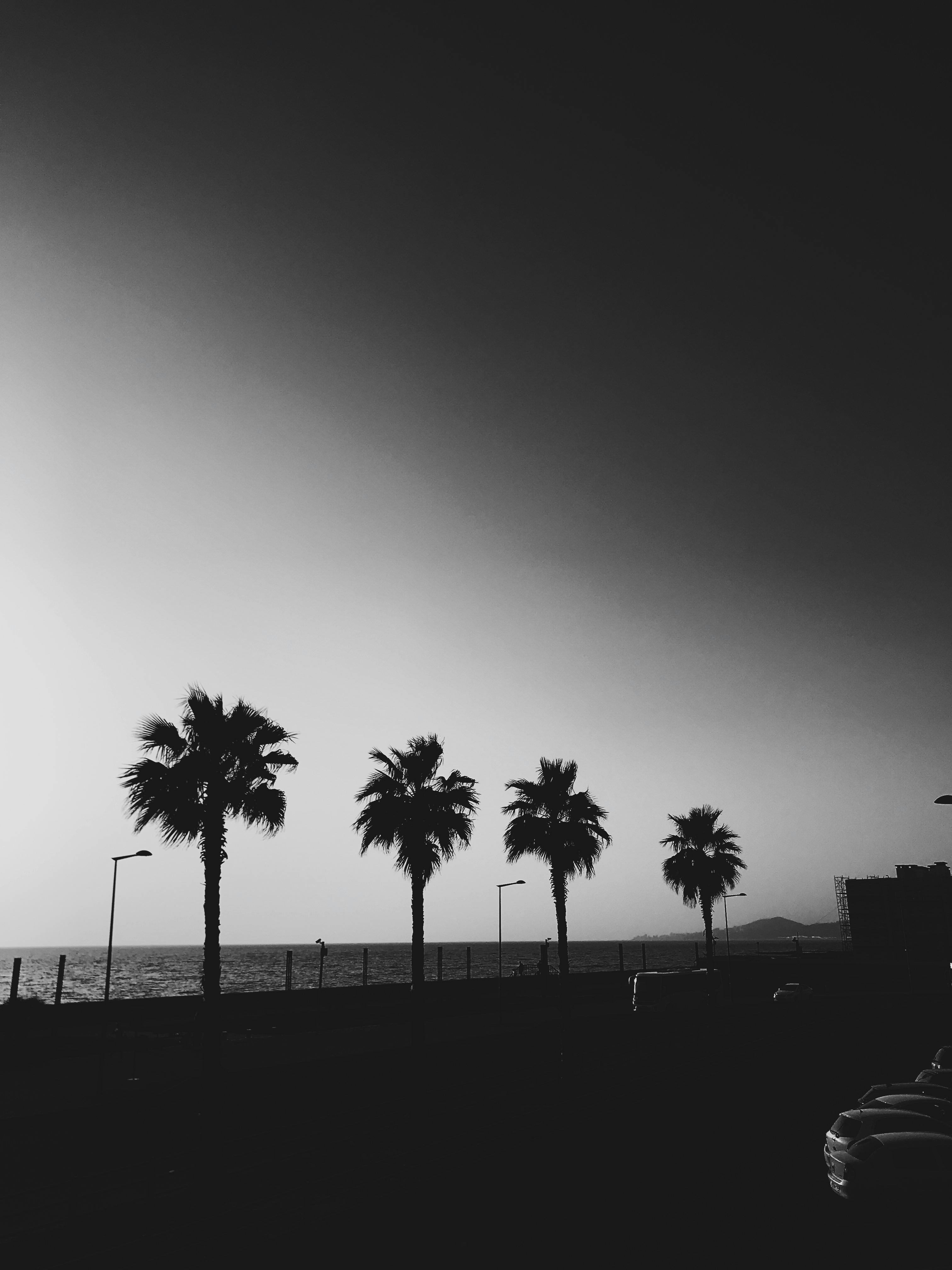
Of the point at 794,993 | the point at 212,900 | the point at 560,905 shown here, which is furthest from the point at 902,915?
the point at 212,900

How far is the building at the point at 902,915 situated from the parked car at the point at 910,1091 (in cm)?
9213

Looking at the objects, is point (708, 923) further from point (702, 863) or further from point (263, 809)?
point (263, 809)

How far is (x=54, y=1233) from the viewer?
14.2m

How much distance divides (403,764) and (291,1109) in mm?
15638

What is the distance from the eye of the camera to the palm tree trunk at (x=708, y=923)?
54125 millimetres

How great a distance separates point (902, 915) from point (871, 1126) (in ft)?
386

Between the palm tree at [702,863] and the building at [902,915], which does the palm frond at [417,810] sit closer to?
the palm tree at [702,863]

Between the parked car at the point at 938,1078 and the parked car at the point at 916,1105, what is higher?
the parked car at the point at 916,1105

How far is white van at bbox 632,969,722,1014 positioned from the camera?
167 ft

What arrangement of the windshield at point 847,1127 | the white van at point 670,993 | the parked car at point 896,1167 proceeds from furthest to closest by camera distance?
the white van at point 670,993, the windshield at point 847,1127, the parked car at point 896,1167

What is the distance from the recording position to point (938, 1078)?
2383 cm

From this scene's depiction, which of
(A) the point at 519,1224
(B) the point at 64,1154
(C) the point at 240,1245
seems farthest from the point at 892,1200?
(B) the point at 64,1154

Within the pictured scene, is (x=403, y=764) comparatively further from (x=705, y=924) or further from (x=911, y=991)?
(x=911, y=991)

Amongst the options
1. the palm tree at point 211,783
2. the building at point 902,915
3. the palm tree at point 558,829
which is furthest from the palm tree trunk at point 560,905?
the building at point 902,915
